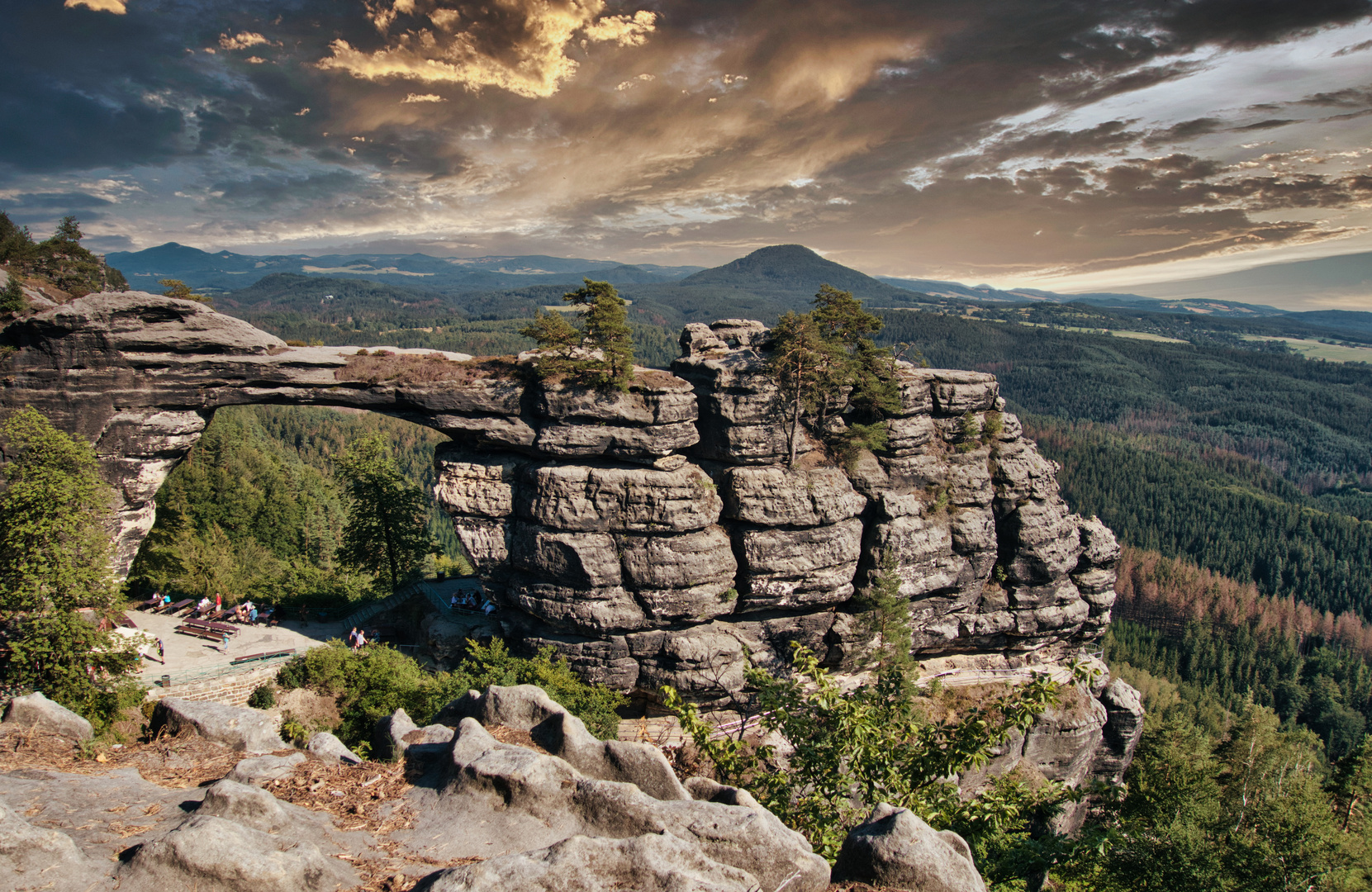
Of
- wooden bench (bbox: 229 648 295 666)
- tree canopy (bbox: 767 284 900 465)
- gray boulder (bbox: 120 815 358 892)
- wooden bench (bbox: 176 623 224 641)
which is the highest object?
tree canopy (bbox: 767 284 900 465)

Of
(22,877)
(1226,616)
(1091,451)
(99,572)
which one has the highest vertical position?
(22,877)

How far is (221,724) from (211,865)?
21.9ft

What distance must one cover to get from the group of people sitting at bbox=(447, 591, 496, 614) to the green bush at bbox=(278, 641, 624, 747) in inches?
247

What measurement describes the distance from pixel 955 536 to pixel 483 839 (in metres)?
33.9

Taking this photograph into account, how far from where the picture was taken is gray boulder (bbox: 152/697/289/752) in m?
12.0

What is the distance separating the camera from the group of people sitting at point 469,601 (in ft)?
118

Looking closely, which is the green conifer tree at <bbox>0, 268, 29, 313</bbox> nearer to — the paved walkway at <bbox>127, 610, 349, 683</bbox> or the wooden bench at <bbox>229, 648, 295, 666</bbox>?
the paved walkway at <bbox>127, 610, 349, 683</bbox>

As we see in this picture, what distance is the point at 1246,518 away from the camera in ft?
467

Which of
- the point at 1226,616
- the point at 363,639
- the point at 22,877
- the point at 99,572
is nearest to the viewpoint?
the point at 22,877

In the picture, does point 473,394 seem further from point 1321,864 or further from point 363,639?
point 1321,864

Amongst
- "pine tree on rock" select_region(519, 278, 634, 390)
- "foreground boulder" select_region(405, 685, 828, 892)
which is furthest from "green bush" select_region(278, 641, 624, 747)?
"foreground boulder" select_region(405, 685, 828, 892)

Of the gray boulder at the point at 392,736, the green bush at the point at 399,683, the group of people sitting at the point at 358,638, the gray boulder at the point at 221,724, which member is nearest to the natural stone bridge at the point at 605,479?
the green bush at the point at 399,683

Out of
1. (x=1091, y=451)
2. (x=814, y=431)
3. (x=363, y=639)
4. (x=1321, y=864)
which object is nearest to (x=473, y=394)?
(x=363, y=639)

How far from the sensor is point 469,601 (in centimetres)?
3631
